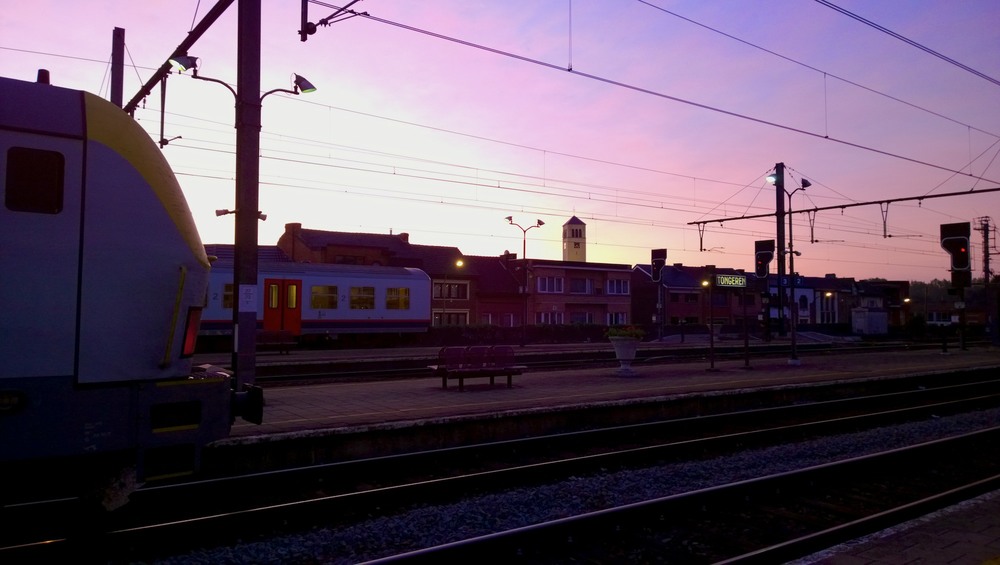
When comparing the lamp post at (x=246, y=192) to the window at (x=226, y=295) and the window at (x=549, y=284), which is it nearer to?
the window at (x=226, y=295)

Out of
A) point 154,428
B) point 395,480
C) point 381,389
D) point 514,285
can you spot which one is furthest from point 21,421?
point 514,285

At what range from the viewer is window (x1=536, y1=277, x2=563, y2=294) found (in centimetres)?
6017

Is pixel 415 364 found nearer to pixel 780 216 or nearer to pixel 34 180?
pixel 34 180

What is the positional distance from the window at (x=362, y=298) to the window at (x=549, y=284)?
28.2m

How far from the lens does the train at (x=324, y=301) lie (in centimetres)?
2894

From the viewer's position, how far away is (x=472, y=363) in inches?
641

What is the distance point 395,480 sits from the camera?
8812 millimetres

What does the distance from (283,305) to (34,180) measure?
26449 mm

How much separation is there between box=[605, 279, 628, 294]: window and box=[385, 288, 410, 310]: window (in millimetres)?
33248

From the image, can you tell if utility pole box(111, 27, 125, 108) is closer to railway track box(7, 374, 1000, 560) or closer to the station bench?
the station bench

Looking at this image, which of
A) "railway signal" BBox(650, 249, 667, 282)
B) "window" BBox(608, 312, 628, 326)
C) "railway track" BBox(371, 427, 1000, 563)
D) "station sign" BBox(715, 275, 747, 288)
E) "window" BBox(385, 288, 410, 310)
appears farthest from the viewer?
"window" BBox(608, 312, 628, 326)

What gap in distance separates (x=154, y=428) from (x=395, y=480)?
4061 mm

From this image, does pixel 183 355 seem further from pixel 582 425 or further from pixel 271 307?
pixel 271 307

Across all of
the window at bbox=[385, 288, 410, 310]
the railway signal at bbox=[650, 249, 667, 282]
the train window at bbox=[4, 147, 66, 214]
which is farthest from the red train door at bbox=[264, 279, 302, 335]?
the train window at bbox=[4, 147, 66, 214]
